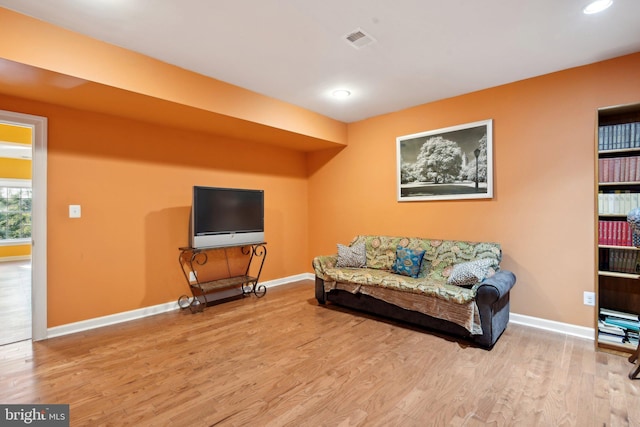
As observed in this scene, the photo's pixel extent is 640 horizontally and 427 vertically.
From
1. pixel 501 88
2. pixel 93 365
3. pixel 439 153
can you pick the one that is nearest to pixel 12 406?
pixel 93 365

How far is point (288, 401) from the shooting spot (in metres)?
1.93

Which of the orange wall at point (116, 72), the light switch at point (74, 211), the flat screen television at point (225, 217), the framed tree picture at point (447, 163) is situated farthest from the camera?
the flat screen television at point (225, 217)

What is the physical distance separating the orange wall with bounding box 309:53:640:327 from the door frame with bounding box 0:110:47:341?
4.04 meters

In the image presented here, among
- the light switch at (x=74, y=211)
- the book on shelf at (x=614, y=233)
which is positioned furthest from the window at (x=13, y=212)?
the book on shelf at (x=614, y=233)

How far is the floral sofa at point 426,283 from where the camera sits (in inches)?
103

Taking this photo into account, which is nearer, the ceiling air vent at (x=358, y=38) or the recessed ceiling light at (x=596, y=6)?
the recessed ceiling light at (x=596, y=6)

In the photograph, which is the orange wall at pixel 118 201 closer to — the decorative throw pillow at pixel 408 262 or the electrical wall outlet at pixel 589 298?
the decorative throw pillow at pixel 408 262

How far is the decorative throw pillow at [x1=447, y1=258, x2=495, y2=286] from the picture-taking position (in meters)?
2.77

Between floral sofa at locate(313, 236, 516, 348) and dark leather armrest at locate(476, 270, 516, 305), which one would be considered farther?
floral sofa at locate(313, 236, 516, 348)

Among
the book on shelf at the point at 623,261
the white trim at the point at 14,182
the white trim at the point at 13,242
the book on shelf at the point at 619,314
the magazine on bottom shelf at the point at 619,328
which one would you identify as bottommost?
the magazine on bottom shelf at the point at 619,328

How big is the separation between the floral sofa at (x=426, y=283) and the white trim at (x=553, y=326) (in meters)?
0.32

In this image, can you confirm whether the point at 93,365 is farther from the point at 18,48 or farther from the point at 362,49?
the point at 362,49

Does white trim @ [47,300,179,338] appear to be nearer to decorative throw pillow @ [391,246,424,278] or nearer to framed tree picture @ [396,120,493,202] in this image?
decorative throw pillow @ [391,246,424,278]

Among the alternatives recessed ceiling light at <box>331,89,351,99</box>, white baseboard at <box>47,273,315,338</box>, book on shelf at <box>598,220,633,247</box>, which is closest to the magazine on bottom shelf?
book on shelf at <box>598,220,633,247</box>
